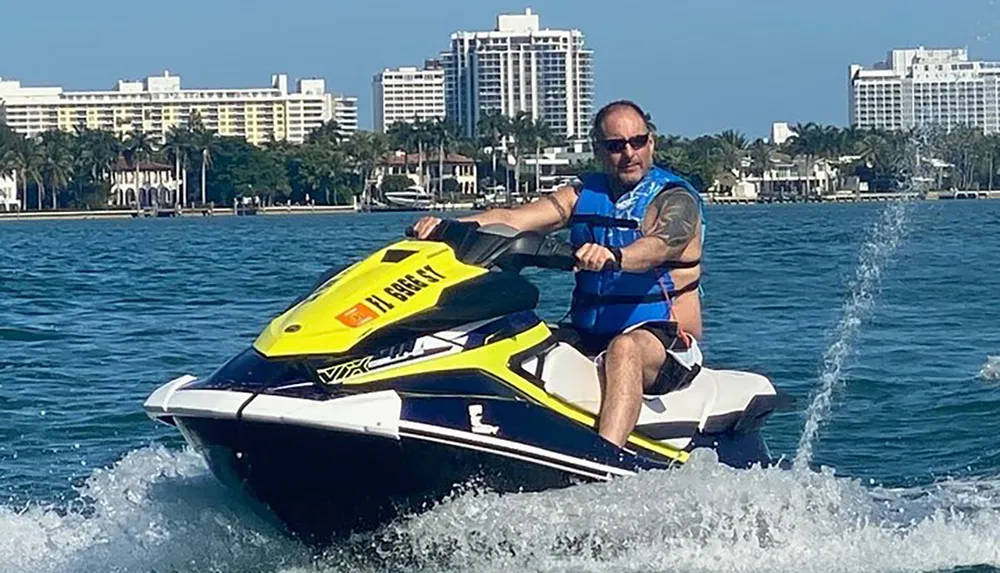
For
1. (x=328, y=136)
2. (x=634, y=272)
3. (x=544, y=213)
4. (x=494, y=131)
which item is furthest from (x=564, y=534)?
(x=328, y=136)

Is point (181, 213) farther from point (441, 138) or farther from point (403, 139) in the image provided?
point (441, 138)

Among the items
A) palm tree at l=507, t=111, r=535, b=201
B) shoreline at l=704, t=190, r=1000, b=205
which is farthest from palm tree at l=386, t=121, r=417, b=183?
shoreline at l=704, t=190, r=1000, b=205

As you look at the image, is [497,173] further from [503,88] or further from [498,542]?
[498,542]

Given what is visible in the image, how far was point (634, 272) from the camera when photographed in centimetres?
630

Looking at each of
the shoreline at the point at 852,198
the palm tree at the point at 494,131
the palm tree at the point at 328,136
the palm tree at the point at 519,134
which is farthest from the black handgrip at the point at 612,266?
the palm tree at the point at 328,136

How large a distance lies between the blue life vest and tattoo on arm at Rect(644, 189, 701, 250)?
0.05 metres

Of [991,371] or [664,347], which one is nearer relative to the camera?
[664,347]

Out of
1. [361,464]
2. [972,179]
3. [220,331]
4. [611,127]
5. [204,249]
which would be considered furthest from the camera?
[972,179]

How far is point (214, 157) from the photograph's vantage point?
137 meters

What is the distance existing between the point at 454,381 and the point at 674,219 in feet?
3.38

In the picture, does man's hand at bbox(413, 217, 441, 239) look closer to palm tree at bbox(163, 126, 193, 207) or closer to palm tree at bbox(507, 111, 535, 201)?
palm tree at bbox(507, 111, 535, 201)

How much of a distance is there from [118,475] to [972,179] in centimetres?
10361

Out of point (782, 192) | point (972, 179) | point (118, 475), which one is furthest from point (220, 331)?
point (782, 192)

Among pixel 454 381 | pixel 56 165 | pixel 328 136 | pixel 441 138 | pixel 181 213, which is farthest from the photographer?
pixel 328 136
